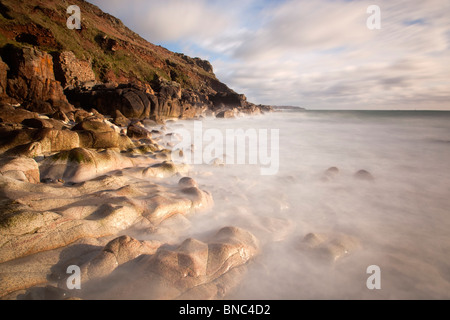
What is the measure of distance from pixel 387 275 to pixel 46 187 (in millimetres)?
5003

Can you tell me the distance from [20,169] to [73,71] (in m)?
22.7

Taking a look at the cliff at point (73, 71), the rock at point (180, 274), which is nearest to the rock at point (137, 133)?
the cliff at point (73, 71)

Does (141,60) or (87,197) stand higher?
(141,60)

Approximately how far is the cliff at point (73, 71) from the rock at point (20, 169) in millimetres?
10083

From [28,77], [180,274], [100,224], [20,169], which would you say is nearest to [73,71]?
[28,77]

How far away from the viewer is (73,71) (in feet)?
68.7

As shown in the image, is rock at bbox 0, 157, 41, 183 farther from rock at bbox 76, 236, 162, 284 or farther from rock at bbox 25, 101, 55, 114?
rock at bbox 25, 101, 55, 114

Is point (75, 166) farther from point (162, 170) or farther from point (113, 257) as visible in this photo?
point (113, 257)

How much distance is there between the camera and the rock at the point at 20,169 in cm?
348
